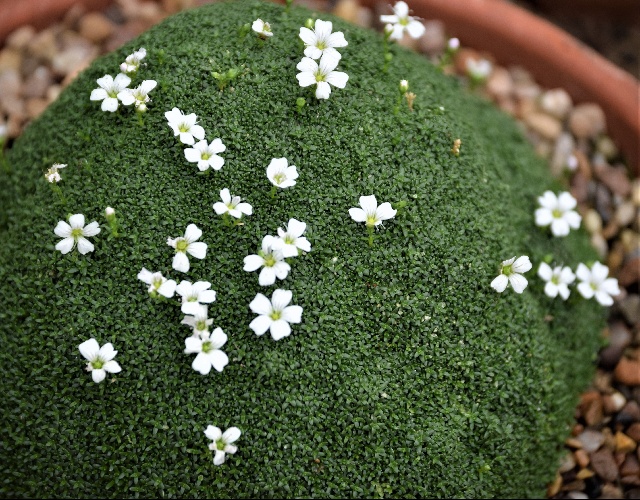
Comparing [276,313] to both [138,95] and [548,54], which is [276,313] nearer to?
[138,95]

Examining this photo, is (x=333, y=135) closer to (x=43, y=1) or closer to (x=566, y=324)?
(x=566, y=324)

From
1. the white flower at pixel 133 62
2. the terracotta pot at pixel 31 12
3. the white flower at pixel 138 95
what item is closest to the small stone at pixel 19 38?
the terracotta pot at pixel 31 12

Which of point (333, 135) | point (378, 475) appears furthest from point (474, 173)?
point (378, 475)

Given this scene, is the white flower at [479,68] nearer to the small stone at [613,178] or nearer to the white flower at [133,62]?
the small stone at [613,178]

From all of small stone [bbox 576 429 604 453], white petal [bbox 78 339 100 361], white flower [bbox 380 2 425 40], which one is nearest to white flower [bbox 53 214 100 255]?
white petal [bbox 78 339 100 361]

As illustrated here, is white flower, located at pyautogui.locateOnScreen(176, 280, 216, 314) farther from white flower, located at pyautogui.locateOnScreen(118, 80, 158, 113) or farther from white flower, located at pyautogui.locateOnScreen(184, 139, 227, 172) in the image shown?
white flower, located at pyautogui.locateOnScreen(118, 80, 158, 113)

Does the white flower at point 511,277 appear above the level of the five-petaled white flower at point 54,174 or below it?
above
